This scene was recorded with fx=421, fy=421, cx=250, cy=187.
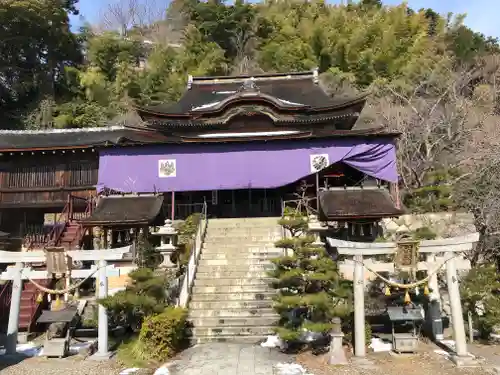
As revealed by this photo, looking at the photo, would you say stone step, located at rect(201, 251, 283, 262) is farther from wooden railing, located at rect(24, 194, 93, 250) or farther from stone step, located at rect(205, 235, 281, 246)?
wooden railing, located at rect(24, 194, 93, 250)

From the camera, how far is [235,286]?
12.3 metres

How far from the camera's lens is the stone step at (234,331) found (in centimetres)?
1072

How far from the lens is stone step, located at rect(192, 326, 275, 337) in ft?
35.2

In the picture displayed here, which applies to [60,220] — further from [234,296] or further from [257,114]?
[234,296]

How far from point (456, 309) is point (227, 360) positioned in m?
5.03

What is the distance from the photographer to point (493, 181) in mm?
16453

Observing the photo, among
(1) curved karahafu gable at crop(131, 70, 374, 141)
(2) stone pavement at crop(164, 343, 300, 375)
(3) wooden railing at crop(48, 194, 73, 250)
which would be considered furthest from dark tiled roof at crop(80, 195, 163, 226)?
(2) stone pavement at crop(164, 343, 300, 375)

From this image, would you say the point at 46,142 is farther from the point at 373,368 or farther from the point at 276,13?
the point at 276,13

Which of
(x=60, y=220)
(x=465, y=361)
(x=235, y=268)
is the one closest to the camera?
(x=465, y=361)

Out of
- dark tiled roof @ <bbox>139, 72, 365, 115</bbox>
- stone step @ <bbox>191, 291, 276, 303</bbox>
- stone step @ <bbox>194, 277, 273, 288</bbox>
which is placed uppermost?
dark tiled roof @ <bbox>139, 72, 365, 115</bbox>

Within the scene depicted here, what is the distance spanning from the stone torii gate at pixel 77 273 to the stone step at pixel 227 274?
3.30 m

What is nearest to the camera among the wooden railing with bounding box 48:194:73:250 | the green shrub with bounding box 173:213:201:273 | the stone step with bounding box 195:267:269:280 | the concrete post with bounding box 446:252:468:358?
the concrete post with bounding box 446:252:468:358

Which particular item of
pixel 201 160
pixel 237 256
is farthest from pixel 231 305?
pixel 201 160

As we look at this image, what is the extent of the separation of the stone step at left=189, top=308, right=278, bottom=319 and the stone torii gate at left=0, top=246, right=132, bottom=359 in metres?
2.46
